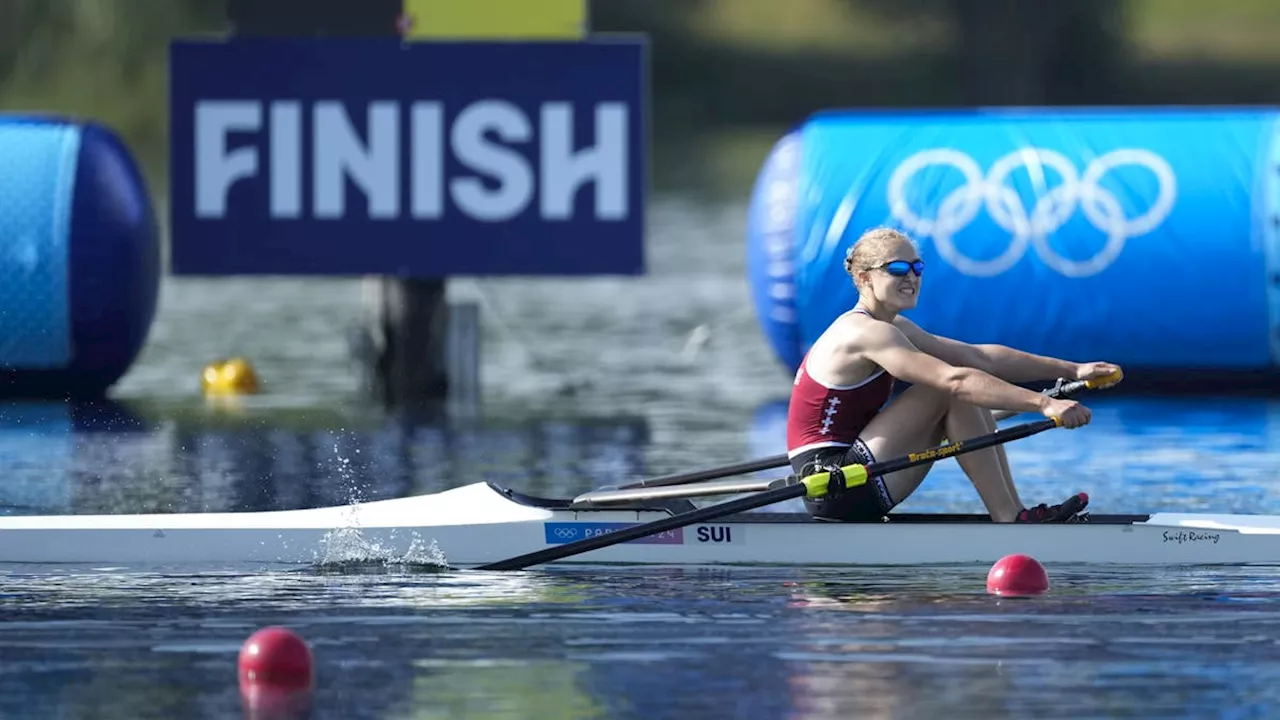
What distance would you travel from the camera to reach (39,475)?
12.7 metres

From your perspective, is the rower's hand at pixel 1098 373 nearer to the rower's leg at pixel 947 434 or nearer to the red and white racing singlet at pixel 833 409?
the rower's leg at pixel 947 434

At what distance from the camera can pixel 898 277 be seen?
958 cm

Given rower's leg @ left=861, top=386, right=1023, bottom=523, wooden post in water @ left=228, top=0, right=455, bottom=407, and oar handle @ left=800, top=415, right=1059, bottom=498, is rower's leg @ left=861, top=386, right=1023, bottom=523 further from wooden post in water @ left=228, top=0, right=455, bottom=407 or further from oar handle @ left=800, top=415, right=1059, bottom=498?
wooden post in water @ left=228, top=0, right=455, bottom=407

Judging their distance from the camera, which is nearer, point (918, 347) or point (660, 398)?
point (918, 347)

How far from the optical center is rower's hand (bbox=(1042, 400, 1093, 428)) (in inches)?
364

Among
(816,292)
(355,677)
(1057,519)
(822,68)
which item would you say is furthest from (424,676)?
(822,68)

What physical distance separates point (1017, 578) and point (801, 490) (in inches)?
36.0

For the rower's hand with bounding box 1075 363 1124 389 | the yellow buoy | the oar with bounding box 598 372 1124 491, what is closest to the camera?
the rower's hand with bounding box 1075 363 1124 389

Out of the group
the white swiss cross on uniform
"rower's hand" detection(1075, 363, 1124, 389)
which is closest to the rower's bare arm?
the white swiss cross on uniform

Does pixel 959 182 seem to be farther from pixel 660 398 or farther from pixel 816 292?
pixel 660 398

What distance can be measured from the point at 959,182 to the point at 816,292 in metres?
1.17

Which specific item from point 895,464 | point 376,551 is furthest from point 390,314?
point 895,464

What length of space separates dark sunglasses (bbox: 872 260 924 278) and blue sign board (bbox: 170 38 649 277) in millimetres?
6619

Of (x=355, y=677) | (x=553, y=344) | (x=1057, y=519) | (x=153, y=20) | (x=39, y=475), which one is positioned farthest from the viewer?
(x=153, y=20)
